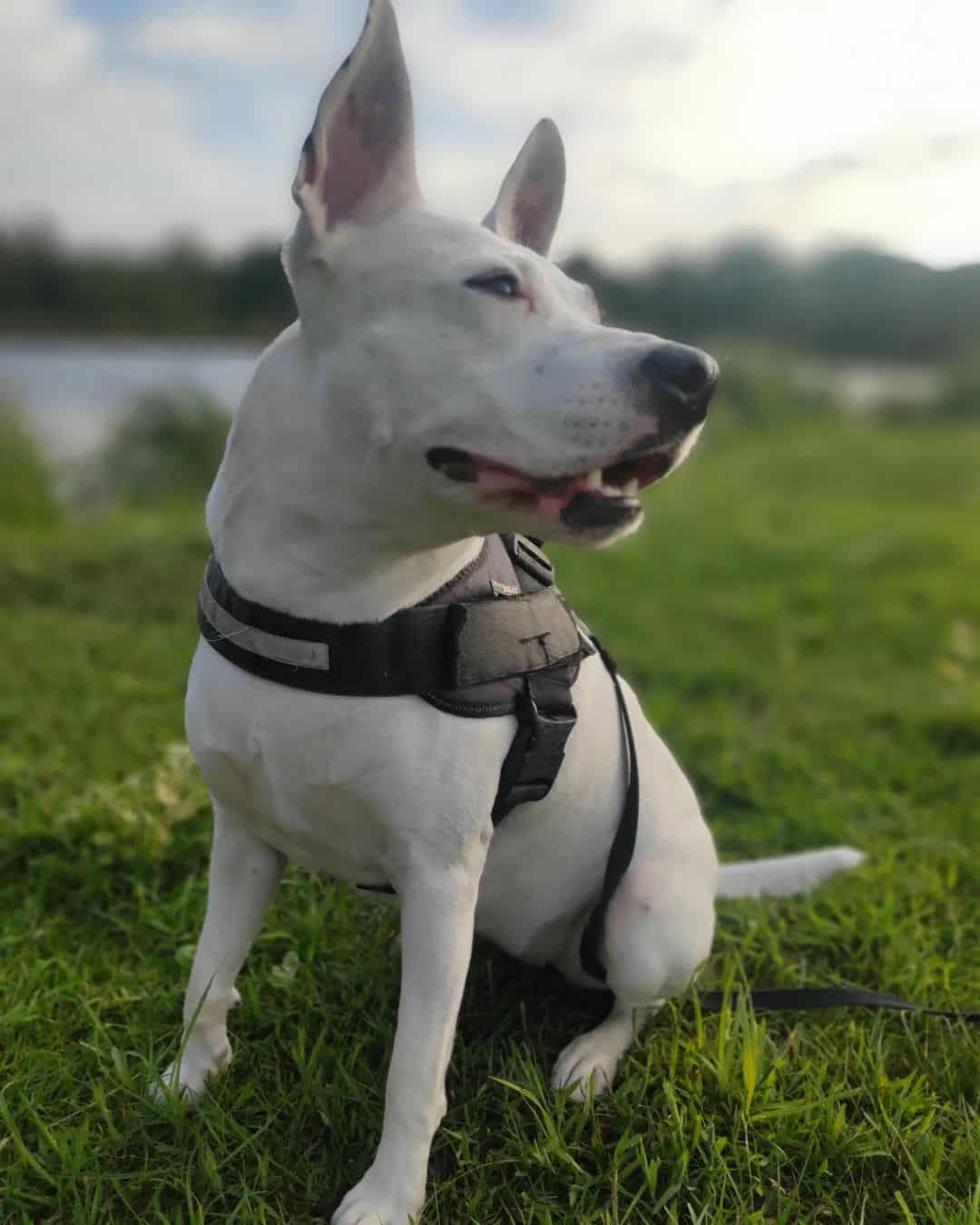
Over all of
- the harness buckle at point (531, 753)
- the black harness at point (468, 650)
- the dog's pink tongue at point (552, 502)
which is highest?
the dog's pink tongue at point (552, 502)

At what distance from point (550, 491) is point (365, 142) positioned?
0.57 meters

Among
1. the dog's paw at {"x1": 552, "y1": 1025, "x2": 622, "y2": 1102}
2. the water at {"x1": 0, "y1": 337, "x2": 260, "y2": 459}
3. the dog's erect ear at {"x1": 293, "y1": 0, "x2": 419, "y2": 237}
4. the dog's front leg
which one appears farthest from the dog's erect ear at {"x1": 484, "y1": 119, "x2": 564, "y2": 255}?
the water at {"x1": 0, "y1": 337, "x2": 260, "y2": 459}

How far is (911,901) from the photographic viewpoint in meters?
2.72

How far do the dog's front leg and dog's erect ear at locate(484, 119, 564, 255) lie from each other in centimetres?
107

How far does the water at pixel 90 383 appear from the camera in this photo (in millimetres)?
9305

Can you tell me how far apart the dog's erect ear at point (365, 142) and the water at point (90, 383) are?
5.51 metres

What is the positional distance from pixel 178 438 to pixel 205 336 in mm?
11878

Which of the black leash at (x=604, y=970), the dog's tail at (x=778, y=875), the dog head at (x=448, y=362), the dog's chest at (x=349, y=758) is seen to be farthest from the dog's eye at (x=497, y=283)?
the dog's tail at (x=778, y=875)

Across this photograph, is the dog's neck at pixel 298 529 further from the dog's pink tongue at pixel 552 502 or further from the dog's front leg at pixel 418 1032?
the dog's front leg at pixel 418 1032

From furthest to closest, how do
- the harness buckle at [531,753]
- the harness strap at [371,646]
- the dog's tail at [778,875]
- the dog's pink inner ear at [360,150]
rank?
the dog's tail at [778,875], the harness buckle at [531,753], the harness strap at [371,646], the dog's pink inner ear at [360,150]

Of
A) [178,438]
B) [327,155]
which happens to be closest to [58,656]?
[327,155]

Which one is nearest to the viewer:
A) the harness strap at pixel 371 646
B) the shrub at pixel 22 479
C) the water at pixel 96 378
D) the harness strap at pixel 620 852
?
the harness strap at pixel 371 646

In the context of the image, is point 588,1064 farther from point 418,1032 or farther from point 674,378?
point 674,378

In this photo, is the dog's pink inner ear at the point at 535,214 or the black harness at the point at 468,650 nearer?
the black harness at the point at 468,650
